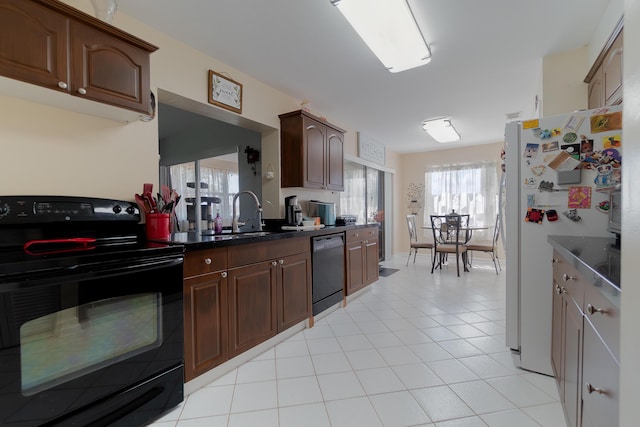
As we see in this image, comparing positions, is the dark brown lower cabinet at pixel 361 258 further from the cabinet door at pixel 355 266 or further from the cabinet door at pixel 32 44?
the cabinet door at pixel 32 44

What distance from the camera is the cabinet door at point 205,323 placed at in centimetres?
156

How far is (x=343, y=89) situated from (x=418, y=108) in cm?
119

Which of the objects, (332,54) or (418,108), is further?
(418,108)

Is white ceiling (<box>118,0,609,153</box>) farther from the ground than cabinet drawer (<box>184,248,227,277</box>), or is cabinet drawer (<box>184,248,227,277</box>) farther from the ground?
white ceiling (<box>118,0,609,153</box>)

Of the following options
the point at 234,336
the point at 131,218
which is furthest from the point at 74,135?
the point at 234,336

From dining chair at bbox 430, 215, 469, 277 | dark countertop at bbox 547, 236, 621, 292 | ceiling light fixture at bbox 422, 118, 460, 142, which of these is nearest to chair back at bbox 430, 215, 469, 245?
dining chair at bbox 430, 215, 469, 277

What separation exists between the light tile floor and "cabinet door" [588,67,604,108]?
1.94m

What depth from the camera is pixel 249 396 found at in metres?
1.60

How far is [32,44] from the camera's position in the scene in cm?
128

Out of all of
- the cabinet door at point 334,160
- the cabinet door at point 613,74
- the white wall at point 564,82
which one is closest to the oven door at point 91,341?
the cabinet door at point 334,160

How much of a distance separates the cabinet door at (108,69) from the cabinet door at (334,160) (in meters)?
2.07

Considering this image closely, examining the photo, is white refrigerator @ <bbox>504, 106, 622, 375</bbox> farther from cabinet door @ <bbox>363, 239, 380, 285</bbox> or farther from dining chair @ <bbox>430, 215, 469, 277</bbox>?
dining chair @ <bbox>430, 215, 469, 277</bbox>

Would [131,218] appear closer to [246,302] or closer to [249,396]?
[246,302]

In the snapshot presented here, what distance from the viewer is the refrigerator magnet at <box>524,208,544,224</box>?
1780 mm
